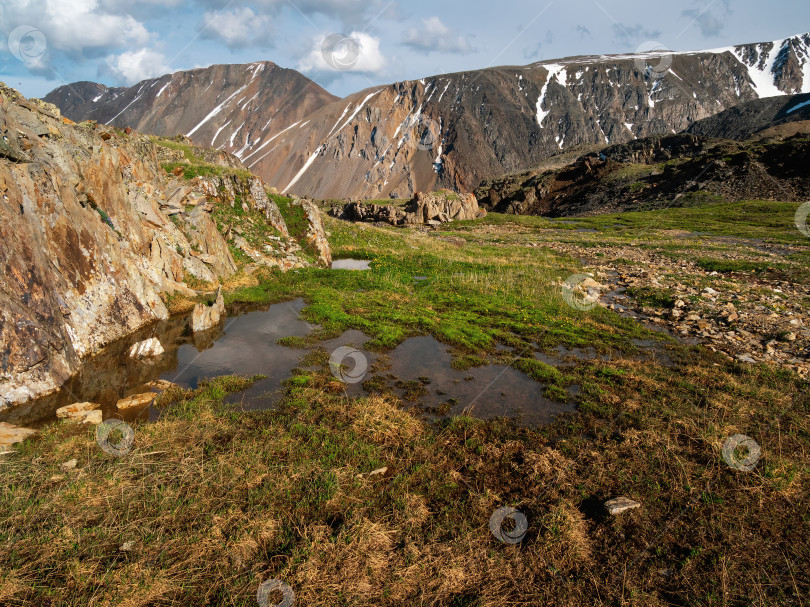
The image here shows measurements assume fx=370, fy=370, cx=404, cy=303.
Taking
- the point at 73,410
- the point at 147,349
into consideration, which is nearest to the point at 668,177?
the point at 147,349

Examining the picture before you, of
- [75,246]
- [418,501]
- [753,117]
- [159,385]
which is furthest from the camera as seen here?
[753,117]

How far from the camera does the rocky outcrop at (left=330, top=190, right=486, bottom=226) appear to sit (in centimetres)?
7462

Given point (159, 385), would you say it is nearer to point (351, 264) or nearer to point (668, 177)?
point (351, 264)

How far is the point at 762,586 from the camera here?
4.98 metres

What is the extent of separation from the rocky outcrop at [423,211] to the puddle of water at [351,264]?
45.2 m

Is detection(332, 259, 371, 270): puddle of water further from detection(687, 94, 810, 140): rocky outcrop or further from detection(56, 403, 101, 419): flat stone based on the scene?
detection(687, 94, 810, 140): rocky outcrop

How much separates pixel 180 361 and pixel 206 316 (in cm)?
285

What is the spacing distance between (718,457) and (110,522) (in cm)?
1078

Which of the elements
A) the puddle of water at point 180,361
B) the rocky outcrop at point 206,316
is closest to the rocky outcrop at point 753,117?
the puddle of water at point 180,361

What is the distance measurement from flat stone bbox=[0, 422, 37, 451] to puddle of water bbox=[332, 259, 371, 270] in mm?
19708

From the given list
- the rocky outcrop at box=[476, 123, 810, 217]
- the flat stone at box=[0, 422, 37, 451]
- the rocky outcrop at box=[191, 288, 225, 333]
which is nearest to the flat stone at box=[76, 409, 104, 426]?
the flat stone at box=[0, 422, 37, 451]

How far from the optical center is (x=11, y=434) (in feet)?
23.9

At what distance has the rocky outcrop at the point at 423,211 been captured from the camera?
245 feet

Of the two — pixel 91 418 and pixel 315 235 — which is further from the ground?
pixel 315 235
